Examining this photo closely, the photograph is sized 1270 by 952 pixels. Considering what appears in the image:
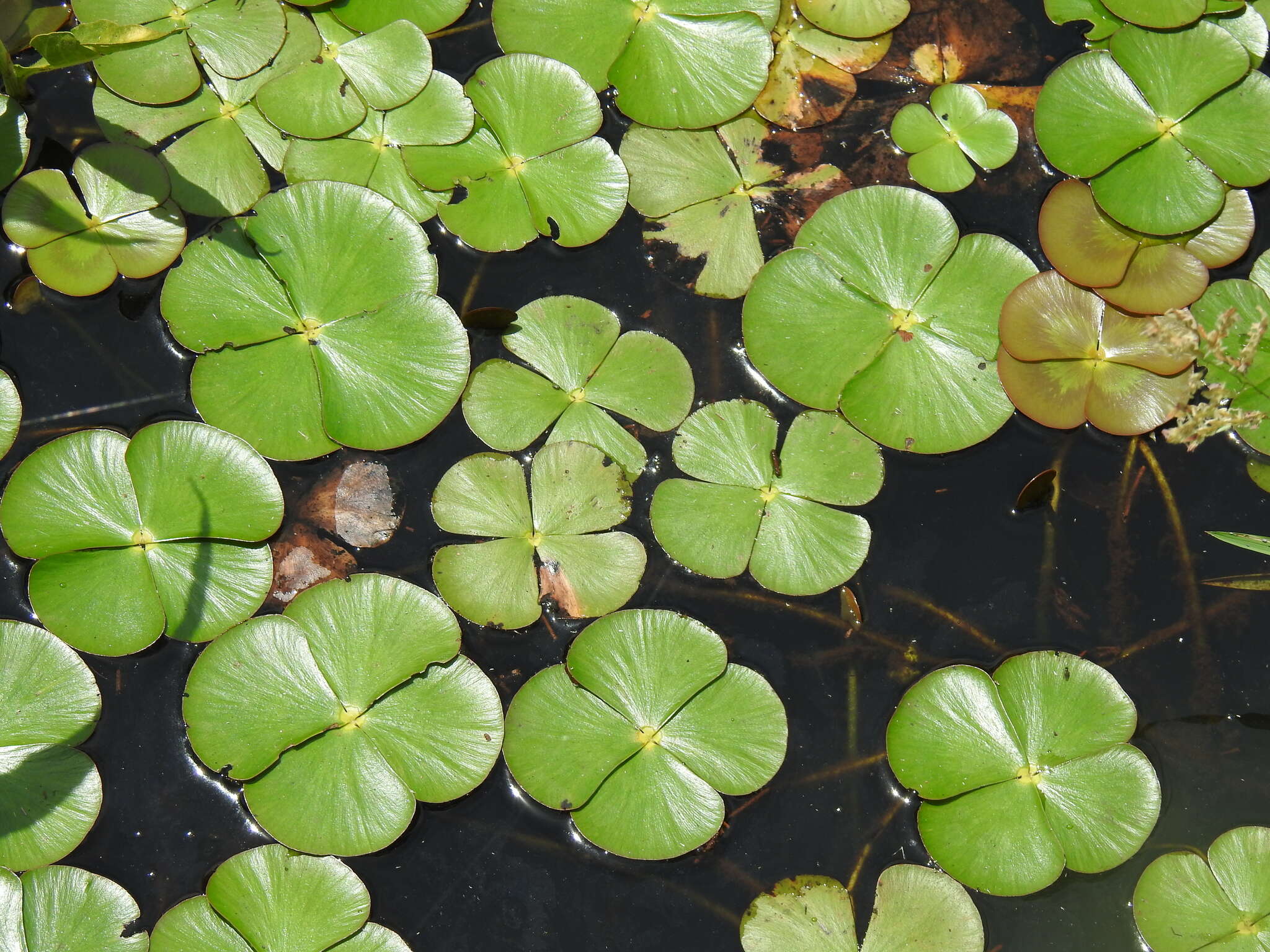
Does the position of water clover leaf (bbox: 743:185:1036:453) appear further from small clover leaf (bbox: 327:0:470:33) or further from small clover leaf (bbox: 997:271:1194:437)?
small clover leaf (bbox: 327:0:470:33)

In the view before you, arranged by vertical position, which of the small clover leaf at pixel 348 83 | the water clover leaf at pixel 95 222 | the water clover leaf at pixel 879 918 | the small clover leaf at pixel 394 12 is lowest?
the water clover leaf at pixel 879 918

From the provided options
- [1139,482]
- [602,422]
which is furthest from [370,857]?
[1139,482]

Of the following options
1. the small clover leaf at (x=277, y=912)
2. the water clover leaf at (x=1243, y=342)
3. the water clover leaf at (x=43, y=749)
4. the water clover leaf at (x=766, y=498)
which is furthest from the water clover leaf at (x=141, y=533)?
the water clover leaf at (x=1243, y=342)

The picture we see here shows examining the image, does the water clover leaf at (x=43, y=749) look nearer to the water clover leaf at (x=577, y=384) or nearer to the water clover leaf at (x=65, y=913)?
the water clover leaf at (x=65, y=913)

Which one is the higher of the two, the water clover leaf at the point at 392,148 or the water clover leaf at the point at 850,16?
the water clover leaf at the point at 850,16

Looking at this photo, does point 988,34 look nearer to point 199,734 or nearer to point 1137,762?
point 1137,762

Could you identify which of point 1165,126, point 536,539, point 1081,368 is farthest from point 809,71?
point 536,539

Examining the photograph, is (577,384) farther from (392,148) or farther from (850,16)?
(850,16)
